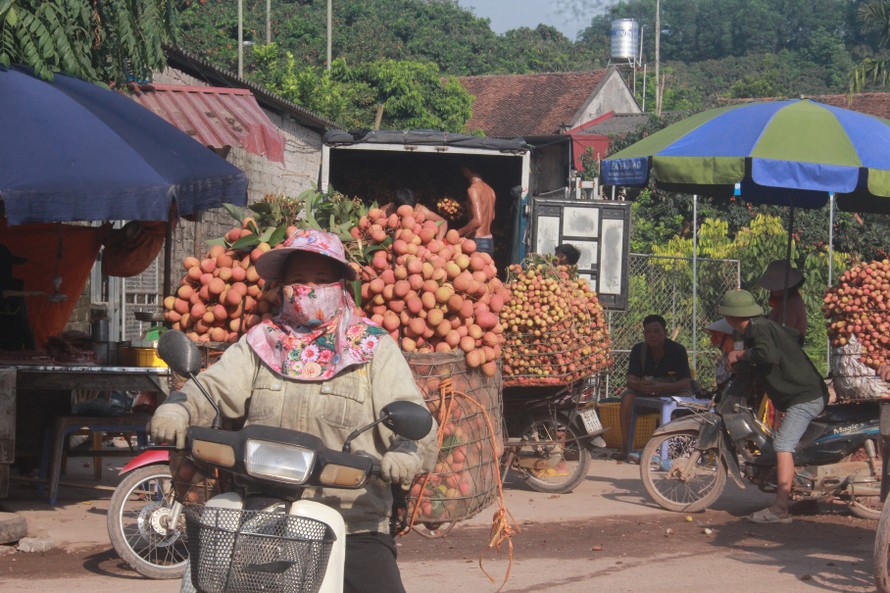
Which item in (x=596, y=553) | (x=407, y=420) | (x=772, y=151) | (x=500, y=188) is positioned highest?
(x=500, y=188)

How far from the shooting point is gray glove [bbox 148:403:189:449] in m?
3.58

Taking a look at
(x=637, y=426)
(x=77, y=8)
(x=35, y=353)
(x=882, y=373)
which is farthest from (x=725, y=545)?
(x=77, y=8)

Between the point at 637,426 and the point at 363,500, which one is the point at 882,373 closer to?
the point at 637,426

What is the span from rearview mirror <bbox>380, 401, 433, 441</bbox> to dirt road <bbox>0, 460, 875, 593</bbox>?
10.5 feet

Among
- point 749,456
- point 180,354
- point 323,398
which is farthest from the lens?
point 749,456

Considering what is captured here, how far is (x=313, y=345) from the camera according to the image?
396cm

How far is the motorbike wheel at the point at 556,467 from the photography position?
1006 cm

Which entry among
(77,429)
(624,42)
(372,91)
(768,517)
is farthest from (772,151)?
(624,42)

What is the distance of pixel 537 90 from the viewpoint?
53.4 meters

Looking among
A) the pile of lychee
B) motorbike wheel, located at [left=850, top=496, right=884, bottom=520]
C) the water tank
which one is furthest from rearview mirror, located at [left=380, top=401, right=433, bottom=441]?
the water tank

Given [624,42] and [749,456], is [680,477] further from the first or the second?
[624,42]

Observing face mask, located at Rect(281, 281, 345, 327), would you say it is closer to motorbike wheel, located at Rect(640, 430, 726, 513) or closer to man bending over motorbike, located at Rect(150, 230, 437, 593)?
man bending over motorbike, located at Rect(150, 230, 437, 593)

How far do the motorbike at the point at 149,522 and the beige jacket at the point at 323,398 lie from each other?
2.76 m

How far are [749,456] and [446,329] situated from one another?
3.60 metres
